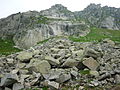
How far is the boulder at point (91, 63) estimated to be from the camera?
24.1 m

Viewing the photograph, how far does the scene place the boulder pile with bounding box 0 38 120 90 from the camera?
2091 centimetres

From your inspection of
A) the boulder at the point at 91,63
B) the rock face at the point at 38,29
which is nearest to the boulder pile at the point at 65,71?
the boulder at the point at 91,63

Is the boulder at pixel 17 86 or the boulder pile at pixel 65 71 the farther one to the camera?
the boulder pile at pixel 65 71

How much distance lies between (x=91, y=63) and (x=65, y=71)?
3.14 metres

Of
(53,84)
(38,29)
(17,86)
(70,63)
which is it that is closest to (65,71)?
(70,63)

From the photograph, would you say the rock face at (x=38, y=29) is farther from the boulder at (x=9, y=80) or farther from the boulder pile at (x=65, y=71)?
the boulder at (x=9, y=80)

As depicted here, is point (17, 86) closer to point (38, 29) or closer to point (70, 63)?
point (70, 63)

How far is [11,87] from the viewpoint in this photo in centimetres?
2142

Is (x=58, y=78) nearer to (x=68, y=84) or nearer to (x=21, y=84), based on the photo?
(x=68, y=84)

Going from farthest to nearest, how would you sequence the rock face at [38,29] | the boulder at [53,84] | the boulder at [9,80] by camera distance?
1. the rock face at [38,29]
2. the boulder at [9,80]
3. the boulder at [53,84]

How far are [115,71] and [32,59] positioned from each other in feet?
35.5

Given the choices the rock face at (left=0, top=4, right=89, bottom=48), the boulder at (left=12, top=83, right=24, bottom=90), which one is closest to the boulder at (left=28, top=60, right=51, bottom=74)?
the boulder at (left=12, top=83, right=24, bottom=90)

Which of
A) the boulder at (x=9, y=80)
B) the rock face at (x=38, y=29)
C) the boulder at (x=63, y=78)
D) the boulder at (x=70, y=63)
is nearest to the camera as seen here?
the boulder at (x=9, y=80)

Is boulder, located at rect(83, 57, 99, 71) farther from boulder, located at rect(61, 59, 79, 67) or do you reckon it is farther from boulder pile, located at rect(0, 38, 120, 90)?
boulder, located at rect(61, 59, 79, 67)
